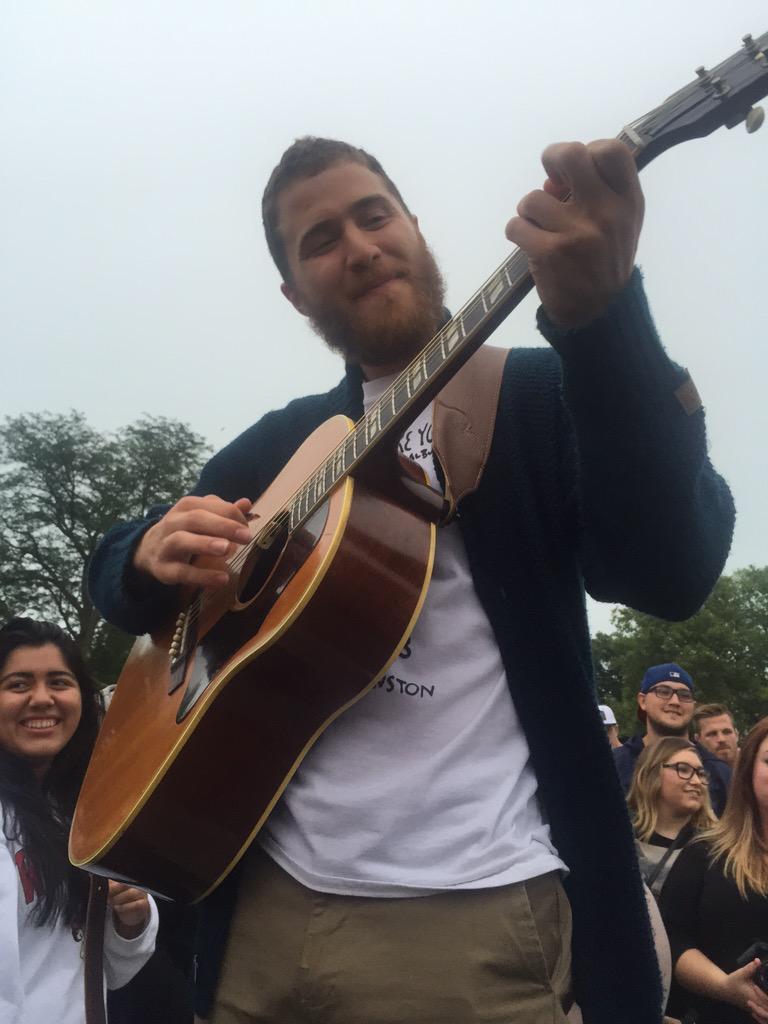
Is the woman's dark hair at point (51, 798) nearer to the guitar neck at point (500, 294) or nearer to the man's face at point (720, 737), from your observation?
the guitar neck at point (500, 294)

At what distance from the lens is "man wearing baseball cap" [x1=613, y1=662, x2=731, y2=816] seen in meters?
5.72

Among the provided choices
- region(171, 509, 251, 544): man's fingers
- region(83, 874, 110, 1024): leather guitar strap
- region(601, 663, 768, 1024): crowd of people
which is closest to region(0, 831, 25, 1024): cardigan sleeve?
region(83, 874, 110, 1024): leather guitar strap

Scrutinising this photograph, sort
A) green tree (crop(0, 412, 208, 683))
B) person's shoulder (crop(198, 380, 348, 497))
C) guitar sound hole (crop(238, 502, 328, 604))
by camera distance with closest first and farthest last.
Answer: guitar sound hole (crop(238, 502, 328, 604)) → person's shoulder (crop(198, 380, 348, 497)) → green tree (crop(0, 412, 208, 683))

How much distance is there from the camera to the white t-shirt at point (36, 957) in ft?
8.30

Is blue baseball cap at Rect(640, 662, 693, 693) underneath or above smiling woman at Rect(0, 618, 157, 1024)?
above

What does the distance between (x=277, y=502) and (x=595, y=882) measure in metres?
1.02

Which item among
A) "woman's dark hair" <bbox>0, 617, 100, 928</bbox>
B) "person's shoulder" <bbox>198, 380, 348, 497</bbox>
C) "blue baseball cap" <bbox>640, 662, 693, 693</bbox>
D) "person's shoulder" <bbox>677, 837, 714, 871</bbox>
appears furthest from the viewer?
"blue baseball cap" <bbox>640, 662, 693, 693</bbox>

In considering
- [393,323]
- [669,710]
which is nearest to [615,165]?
[393,323]

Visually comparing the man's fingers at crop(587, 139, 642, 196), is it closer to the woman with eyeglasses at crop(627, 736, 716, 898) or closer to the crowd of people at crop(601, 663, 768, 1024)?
the crowd of people at crop(601, 663, 768, 1024)

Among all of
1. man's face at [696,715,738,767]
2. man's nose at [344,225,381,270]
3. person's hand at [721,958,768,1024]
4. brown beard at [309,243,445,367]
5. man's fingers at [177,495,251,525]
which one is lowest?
person's hand at [721,958,768,1024]

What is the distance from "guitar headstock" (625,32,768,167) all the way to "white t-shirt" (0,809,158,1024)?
2.55 meters

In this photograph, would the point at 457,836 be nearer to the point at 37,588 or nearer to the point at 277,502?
the point at 277,502

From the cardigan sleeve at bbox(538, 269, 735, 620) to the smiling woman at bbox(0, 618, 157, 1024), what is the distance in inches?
85.7

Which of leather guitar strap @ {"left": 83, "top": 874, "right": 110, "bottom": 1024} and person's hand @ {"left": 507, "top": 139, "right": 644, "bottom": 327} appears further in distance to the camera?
leather guitar strap @ {"left": 83, "top": 874, "right": 110, "bottom": 1024}
